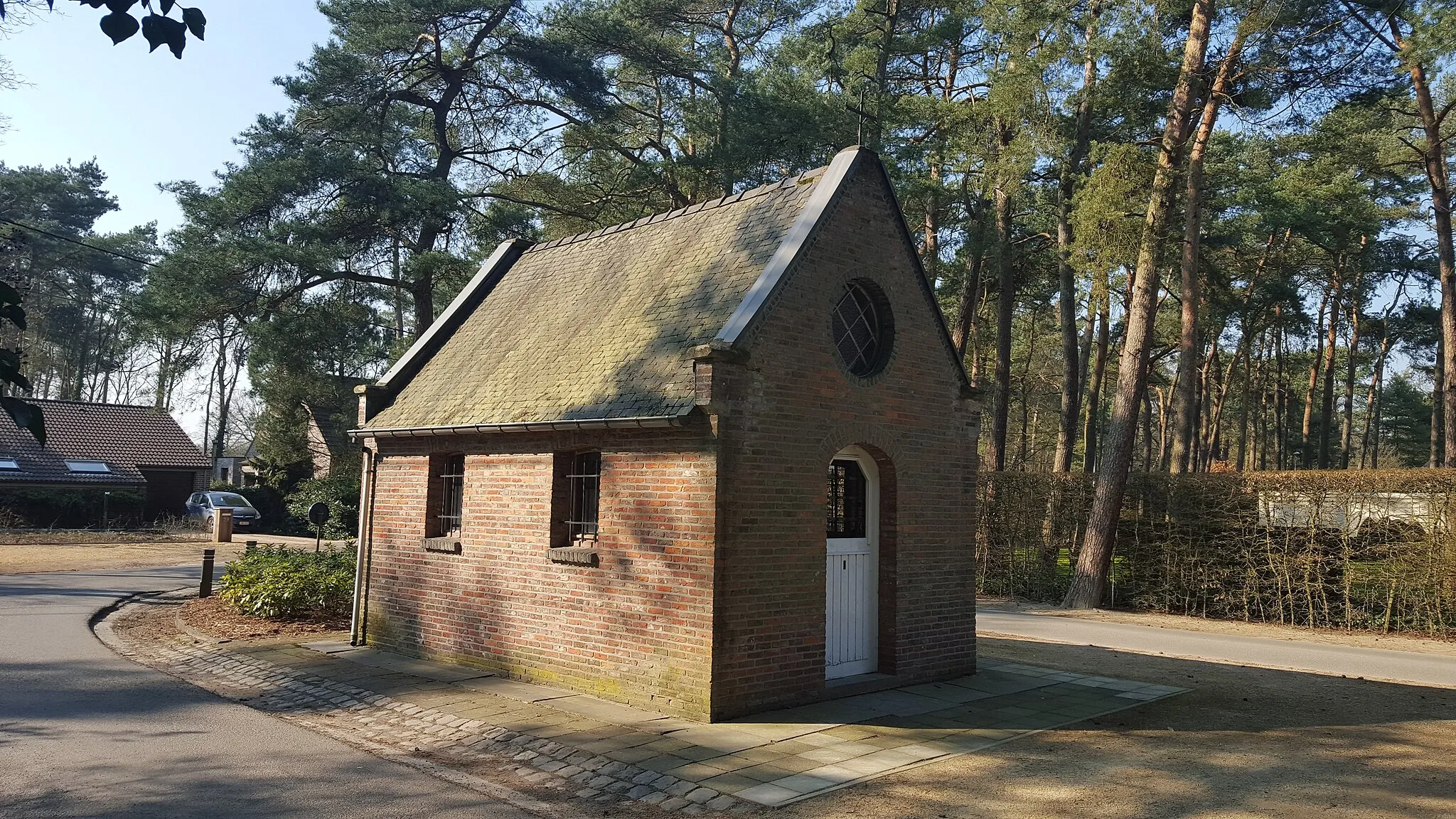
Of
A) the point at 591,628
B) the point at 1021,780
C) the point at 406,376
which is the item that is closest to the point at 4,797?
the point at 591,628

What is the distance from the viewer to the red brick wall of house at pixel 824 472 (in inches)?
360

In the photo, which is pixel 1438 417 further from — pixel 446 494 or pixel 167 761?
pixel 167 761

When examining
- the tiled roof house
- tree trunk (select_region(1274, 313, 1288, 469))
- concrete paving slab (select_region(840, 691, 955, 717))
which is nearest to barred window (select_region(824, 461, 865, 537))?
concrete paving slab (select_region(840, 691, 955, 717))

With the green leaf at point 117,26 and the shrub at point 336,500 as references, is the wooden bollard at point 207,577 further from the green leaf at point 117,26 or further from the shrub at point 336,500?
the green leaf at point 117,26

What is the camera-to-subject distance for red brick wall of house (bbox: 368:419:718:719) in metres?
9.12

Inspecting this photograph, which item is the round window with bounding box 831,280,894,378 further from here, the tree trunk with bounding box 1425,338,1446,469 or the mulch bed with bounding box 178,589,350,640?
the tree trunk with bounding box 1425,338,1446,469

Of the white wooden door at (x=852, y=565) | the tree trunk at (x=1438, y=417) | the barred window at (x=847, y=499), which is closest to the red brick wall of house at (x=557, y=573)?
the white wooden door at (x=852, y=565)

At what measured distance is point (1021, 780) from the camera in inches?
293

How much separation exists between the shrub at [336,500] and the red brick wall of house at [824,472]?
19.4 meters

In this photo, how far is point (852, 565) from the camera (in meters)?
10.7

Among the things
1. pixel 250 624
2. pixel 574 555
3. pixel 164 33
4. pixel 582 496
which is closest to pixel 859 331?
pixel 582 496

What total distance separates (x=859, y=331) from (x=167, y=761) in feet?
25.4

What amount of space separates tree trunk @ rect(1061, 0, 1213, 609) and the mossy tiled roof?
11.0 metres

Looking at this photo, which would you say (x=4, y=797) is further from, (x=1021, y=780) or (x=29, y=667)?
(x=1021, y=780)
